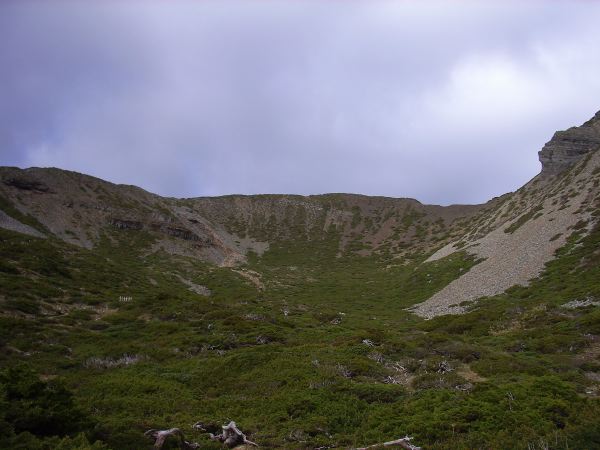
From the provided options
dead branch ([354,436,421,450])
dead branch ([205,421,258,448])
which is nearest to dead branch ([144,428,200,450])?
dead branch ([205,421,258,448])

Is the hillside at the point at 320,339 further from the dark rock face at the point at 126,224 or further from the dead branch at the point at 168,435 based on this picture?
the dark rock face at the point at 126,224

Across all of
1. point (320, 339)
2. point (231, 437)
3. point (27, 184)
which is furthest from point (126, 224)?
point (231, 437)

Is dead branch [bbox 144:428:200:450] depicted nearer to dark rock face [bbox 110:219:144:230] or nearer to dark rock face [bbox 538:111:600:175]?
dark rock face [bbox 110:219:144:230]

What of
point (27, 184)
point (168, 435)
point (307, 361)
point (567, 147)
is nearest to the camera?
point (168, 435)

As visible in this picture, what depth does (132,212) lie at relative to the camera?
101 m

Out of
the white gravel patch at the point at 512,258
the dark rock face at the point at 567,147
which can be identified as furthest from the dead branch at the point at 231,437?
the dark rock face at the point at 567,147

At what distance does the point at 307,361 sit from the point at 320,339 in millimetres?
8863

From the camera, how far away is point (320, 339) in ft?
106

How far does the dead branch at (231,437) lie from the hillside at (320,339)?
0.51 m

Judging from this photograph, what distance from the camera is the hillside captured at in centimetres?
1421

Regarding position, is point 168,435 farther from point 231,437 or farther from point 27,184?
point 27,184

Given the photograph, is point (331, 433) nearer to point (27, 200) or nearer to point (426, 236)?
point (27, 200)

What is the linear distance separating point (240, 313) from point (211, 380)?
59.4 feet

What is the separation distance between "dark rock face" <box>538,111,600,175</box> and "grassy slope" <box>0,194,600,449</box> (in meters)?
47.9
